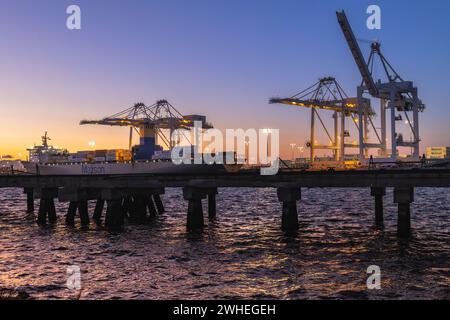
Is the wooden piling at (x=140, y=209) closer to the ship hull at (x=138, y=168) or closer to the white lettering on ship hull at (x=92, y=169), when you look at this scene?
the ship hull at (x=138, y=168)

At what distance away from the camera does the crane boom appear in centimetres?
8100

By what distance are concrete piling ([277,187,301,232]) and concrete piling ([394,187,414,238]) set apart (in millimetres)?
7752

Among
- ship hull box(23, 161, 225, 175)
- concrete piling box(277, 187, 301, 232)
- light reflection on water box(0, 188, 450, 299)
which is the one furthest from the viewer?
ship hull box(23, 161, 225, 175)

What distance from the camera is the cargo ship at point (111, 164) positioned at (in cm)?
8056

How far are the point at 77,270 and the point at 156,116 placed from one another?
237 feet

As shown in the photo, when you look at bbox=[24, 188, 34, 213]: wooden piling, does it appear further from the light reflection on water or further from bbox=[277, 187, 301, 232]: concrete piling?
bbox=[277, 187, 301, 232]: concrete piling

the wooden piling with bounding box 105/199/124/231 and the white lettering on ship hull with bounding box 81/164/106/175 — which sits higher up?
the white lettering on ship hull with bounding box 81/164/106/175

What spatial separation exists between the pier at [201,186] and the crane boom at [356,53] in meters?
43.9

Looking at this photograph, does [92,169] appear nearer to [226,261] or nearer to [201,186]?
[201,186]

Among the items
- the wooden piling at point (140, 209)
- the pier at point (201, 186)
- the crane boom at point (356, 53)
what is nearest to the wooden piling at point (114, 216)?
the pier at point (201, 186)

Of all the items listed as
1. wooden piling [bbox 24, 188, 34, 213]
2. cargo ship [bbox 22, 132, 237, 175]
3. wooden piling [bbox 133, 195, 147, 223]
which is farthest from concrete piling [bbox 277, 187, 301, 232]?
cargo ship [bbox 22, 132, 237, 175]

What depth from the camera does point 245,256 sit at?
30.4 m
